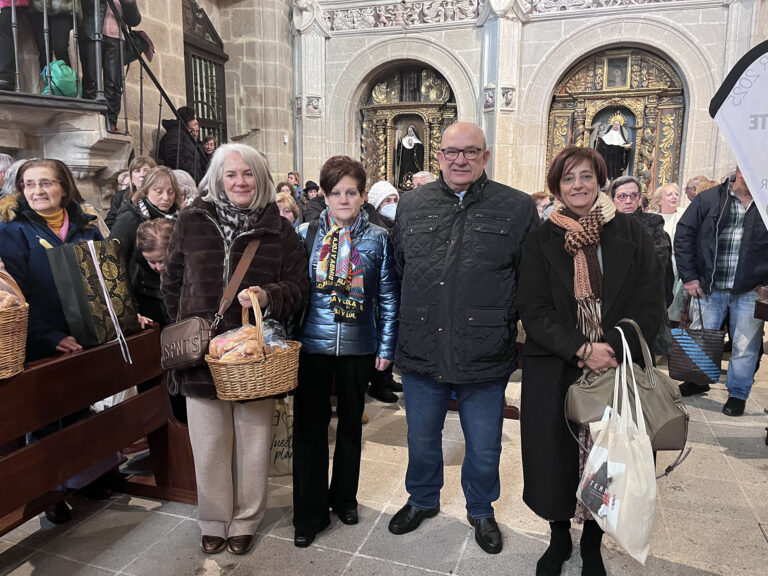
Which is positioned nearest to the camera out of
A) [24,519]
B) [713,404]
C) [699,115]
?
[24,519]

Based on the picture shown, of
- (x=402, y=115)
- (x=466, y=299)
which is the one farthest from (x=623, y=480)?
(x=402, y=115)

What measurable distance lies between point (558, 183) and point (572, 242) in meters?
0.27

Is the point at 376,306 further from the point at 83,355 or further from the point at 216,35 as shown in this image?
the point at 216,35

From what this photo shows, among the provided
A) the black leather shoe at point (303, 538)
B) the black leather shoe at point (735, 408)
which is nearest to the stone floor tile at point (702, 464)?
the black leather shoe at point (735, 408)

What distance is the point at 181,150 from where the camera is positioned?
287 inches

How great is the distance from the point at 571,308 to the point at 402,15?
10.2 meters

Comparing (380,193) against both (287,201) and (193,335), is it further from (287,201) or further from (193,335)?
(193,335)

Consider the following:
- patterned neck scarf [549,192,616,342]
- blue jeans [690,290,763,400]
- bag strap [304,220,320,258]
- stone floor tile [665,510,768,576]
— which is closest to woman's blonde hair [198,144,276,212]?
bag strap [304,220,320,258]

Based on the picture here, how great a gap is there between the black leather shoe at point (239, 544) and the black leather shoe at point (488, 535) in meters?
1.01

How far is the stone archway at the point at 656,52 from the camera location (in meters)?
9.55

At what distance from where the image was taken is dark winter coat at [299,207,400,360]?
2393 millimetres

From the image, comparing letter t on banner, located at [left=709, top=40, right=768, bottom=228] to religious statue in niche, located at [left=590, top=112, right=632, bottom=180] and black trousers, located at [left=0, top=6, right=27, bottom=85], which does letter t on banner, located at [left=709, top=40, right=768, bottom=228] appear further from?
religious statue in niche, located at [left=590, top=112, right=632, bottom=180]

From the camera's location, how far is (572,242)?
2029mm

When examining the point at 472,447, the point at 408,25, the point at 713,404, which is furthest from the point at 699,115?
the point at 472,447
